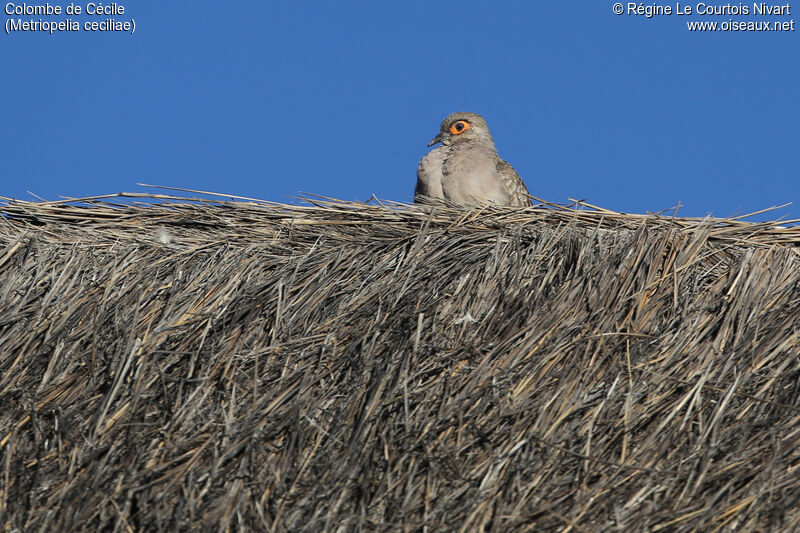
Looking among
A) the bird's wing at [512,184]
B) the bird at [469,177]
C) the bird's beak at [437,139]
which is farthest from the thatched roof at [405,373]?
the bird's beak at [437,139]

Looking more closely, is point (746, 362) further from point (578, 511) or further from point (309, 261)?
point (309, 261)

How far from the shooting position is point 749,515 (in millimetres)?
3709

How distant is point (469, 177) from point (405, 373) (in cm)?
308

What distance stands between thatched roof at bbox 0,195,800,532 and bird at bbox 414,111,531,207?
4.12 ft

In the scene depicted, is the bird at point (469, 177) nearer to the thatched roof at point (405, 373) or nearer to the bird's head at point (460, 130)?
the bird's head at point (460, 130)

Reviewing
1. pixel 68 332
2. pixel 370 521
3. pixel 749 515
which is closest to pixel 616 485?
pixel 749 515

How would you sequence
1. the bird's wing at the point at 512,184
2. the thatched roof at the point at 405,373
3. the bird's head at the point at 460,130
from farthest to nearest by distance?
1. the bird's head at the point at 460,130
2. the bird's wing at the point at 512,184
3. the thatched roof at the point at 405,373

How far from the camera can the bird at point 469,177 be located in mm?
7102

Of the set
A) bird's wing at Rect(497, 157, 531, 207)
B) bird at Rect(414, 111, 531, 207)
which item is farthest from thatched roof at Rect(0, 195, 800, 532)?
bird's wing at Rect(497, 157, 531, 207)

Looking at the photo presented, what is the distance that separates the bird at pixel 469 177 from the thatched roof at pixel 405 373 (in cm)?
125

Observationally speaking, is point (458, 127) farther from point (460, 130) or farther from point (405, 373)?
point (405, 373)

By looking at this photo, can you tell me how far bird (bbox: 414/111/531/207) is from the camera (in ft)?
23.3

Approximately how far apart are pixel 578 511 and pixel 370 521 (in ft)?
2.57

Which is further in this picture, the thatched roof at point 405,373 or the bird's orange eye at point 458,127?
the bird's orange eye at point 458,127
